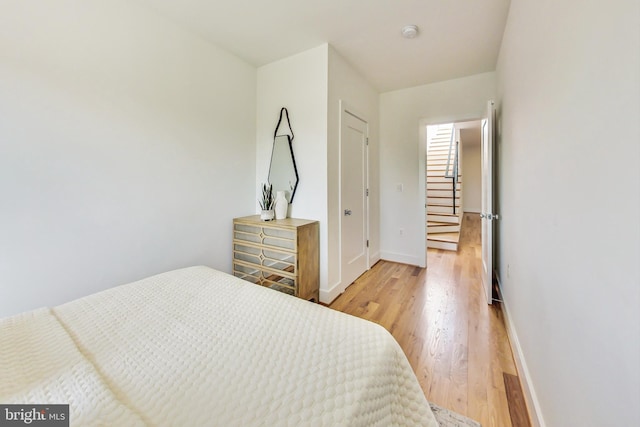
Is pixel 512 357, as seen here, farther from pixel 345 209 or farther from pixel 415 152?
pixel 415 152

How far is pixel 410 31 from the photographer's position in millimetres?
2131

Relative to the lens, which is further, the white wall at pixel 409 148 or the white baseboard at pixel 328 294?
the white wall at pixel 409 148

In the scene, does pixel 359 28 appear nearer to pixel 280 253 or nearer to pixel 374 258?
pixel 280 253

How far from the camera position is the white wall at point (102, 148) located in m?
Answer: 1.38

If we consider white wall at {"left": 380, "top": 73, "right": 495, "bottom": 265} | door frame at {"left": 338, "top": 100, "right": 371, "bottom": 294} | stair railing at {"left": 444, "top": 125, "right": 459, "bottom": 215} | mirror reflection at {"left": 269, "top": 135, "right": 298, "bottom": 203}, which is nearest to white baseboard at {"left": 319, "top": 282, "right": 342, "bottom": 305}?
door frame at {"left": 338, "top": 100, "right": 371, "bottom": 294}

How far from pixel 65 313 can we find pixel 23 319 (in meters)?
0.12

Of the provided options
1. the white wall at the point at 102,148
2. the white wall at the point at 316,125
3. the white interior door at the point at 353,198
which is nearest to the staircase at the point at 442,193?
the white interior door at the point at 353,198

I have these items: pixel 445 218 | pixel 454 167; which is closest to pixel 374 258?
pixel 445 218

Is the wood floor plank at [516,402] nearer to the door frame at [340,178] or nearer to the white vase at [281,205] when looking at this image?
the door frame at [340,178]

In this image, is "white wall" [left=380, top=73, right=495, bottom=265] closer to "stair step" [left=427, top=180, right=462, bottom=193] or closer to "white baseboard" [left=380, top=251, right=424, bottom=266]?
"white baseboard" [left=380, top=251, right=424, bottom=266]

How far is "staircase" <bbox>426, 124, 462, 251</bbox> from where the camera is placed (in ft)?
14.6

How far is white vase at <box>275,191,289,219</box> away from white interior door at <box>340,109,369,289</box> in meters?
0.60

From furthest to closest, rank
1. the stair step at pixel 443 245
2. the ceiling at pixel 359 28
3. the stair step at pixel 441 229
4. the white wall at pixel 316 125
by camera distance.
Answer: the stair step at pixel 441 229 < the stair step at pixel 443 245 < the white wall at pixel 316 125 < the ceiling at pixel 359 28

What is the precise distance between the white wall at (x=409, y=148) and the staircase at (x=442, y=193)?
1.08 m
